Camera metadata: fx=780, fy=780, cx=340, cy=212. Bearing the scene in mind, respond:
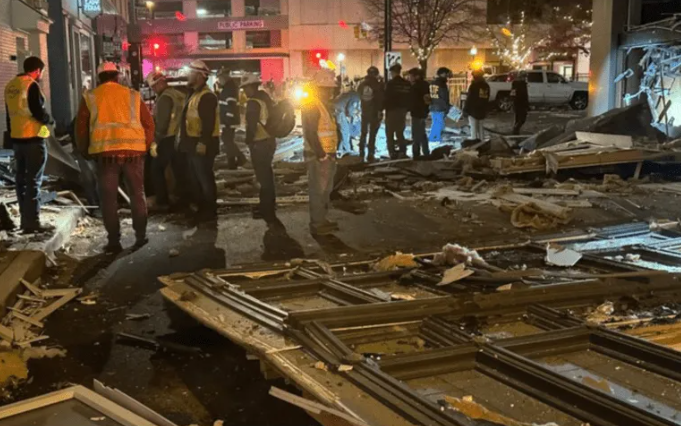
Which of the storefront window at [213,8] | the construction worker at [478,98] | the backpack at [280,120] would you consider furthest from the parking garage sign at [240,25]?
the backpack at [280,120]

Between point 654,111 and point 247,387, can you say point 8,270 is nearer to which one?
point 247,387

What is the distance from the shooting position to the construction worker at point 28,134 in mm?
8633

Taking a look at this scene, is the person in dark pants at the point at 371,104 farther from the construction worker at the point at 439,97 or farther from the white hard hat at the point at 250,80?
the white hard hat at the point at 250,80

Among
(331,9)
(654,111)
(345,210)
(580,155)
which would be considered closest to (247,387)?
(345,210)

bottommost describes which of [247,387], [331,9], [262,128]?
[247,387]

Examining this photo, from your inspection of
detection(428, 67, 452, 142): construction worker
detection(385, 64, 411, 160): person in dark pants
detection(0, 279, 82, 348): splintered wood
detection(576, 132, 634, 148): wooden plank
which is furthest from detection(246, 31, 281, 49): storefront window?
detection(0, 279, 82, 348): splintered wood

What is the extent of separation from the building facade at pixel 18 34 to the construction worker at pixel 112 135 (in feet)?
31.6

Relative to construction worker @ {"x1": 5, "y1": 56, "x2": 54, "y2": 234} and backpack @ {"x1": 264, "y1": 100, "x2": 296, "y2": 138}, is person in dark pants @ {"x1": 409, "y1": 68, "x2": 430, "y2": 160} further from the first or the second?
construction worker @ {"x1": 5, "y1": 56, "x2": 54, "y2": 234}

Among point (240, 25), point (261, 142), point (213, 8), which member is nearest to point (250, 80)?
point (261, 142)

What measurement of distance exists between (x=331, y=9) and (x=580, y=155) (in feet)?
160

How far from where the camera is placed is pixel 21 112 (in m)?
8.62

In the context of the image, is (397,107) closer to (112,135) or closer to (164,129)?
(164,129)

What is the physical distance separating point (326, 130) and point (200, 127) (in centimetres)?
195

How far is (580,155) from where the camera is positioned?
1381 centimetres
